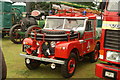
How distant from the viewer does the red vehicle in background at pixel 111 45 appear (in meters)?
3.77

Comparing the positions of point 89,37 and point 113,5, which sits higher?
point 113,5

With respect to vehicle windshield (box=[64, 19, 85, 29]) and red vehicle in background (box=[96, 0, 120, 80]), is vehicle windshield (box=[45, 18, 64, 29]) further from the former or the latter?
red vehicle in background (box=[96, 0, 120, 80])

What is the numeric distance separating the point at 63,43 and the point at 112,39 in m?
1.57

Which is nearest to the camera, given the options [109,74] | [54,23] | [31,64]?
[109,74]

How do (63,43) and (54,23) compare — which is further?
(54,23)

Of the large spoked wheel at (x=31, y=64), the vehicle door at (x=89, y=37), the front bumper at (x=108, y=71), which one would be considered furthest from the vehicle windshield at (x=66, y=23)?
the front bumper at (x=108, y=71)

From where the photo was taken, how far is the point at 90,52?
22.1 feet

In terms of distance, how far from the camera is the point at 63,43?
493cm

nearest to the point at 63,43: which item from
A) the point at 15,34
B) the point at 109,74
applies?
the point at 109,74

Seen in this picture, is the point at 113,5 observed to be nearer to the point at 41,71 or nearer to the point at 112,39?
the point at 112,39

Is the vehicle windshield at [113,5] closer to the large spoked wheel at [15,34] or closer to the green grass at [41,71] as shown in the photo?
the green grass at [41,71]

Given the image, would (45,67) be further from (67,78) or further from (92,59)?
(92,59)

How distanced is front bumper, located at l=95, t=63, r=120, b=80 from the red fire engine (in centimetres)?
111

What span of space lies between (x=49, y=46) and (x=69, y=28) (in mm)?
1287
